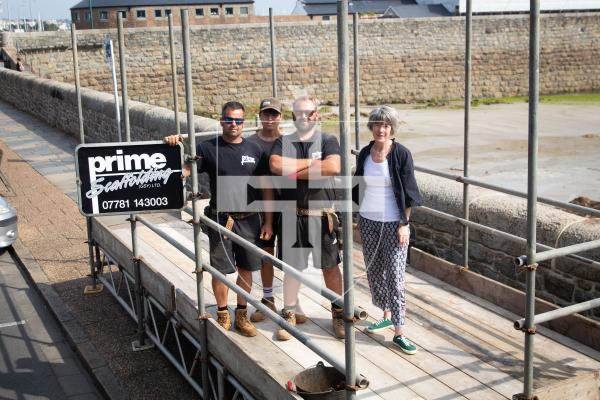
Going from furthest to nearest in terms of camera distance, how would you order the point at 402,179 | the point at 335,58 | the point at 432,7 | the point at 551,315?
the point at 432,7, the point at 335,58, the point at 402,179, the point at 551,315

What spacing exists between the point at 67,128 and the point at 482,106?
66.8 feet

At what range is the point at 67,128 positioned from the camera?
1798 cm

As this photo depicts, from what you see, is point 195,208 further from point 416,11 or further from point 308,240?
point 416,11

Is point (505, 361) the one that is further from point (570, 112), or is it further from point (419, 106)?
point (419, 106)

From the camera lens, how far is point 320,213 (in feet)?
14.9

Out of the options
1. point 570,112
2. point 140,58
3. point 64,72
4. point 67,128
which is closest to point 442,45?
point 570,112

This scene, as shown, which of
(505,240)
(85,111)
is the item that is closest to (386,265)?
(505,240)

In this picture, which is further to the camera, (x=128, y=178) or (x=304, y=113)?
(x=128, y=178)

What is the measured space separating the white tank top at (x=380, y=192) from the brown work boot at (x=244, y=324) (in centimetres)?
102

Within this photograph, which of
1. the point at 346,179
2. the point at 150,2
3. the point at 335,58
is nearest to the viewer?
the point at 346,179

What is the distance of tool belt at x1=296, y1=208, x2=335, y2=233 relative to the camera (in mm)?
4547

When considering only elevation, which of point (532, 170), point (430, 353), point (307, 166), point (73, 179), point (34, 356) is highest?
point (532, 170)

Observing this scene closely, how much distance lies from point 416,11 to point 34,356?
5604cm

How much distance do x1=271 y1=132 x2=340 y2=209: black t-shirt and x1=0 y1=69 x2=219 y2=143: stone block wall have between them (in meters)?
1.96
